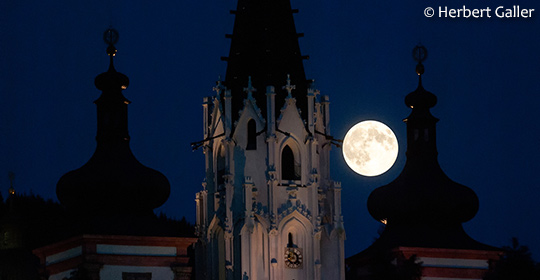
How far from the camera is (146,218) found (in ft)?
268

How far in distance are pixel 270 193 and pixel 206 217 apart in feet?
10.8

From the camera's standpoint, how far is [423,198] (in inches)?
3401

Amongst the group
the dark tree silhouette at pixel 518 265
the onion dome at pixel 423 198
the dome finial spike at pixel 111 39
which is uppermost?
the dome finial spike at pixel 111 39

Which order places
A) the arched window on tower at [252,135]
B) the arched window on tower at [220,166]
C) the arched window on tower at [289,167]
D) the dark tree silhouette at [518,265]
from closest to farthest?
the dark tree silhouette at [518,265] < the arched window on tower at [252,135] < the arched window on tower at [289,167] < the arched window on tower at [220,166]

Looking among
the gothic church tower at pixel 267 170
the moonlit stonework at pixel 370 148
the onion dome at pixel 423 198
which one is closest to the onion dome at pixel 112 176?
the gothic church tower at pixel 267 170

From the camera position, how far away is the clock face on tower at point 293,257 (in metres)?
85.1

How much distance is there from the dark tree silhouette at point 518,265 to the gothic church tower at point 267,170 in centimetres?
783

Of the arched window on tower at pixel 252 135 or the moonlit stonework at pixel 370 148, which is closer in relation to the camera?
the moonlit stonework at pixel 370 148

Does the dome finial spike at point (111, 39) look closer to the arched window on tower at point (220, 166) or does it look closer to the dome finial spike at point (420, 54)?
the arched window on tower at point (220, 166)

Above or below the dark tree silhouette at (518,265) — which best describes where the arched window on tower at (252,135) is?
above

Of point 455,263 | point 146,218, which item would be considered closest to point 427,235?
point 455,263

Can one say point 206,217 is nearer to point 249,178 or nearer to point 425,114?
point 249,178

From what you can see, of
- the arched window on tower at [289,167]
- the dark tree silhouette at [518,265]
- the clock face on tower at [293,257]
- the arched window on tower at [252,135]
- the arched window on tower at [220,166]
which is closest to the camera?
the dark tree silhouette at [518,265]

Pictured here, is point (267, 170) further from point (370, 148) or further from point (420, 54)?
point (420, 54)
